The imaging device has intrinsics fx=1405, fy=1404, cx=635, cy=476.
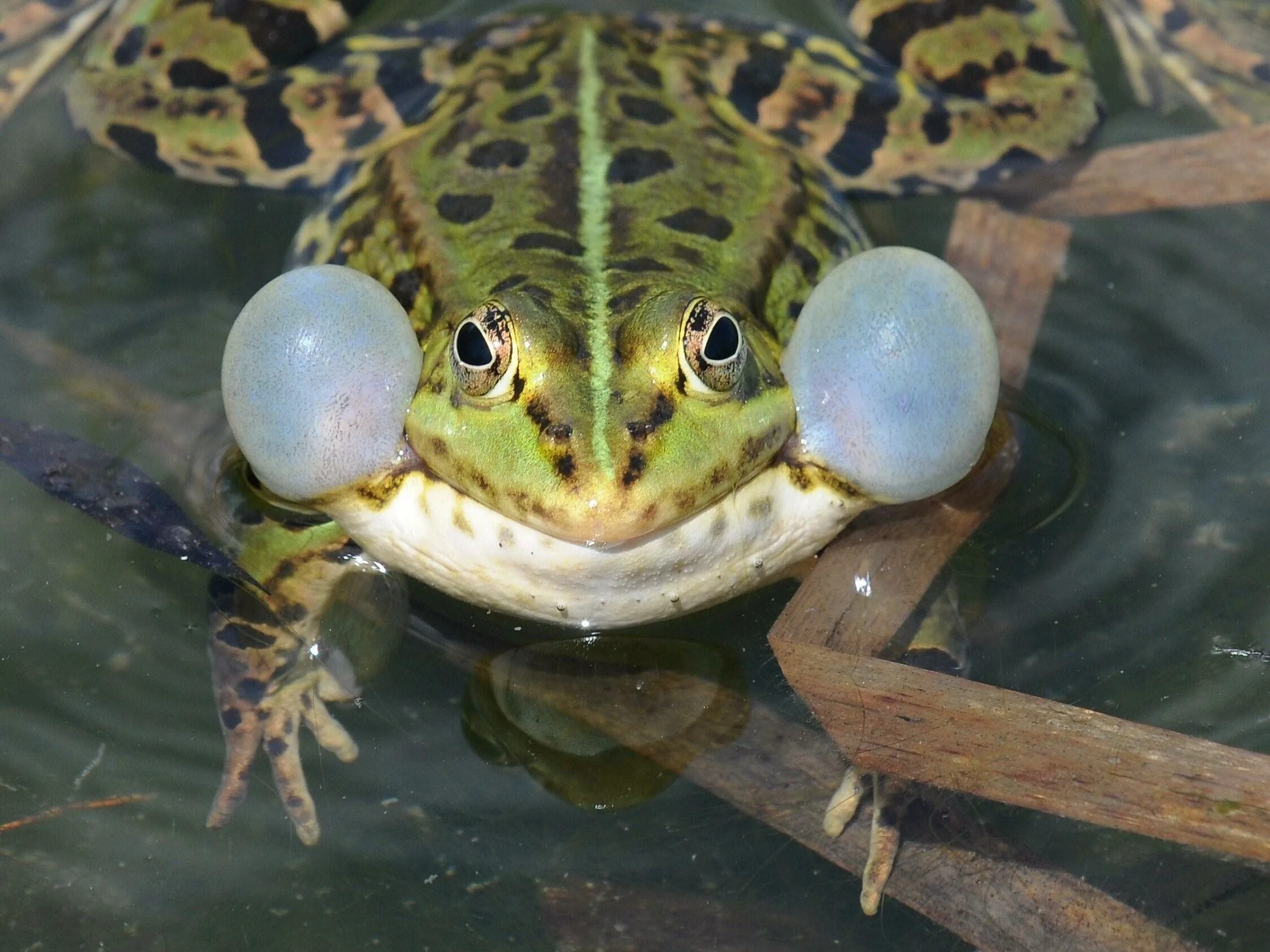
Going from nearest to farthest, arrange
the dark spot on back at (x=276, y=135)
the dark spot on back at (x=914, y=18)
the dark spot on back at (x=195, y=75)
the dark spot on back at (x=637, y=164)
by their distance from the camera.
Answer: the dark spot on back at (x=637, y=164), the dark spot on back at (x=276, y=135), the dark spot on back at (x=195, y=75), the dark spot on back at (x=914, y=18)

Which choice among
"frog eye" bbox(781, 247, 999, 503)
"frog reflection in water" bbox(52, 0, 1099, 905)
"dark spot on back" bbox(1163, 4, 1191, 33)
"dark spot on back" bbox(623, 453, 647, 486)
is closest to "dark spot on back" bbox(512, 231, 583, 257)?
"frog reflection in water" bbox(52, 0, 1099, 905)

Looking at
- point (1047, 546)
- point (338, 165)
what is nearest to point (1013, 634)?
point (1047, 546)

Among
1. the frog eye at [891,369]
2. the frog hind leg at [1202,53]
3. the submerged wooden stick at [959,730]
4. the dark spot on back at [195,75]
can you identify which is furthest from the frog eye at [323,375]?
the frog hind leg at [1202,53]

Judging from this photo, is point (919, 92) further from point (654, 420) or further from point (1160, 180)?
point (654, 420)

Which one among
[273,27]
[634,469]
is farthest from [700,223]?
[273,27]

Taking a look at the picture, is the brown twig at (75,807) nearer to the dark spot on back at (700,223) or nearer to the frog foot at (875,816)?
the frog foot at (875,816)

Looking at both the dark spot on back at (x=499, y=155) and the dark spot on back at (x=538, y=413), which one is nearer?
the dark spot on back at (x=538, y=413)

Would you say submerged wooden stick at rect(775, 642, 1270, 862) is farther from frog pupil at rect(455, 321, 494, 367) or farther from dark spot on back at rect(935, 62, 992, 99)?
dark spot on back at rect(935, 62, 992, 99)
